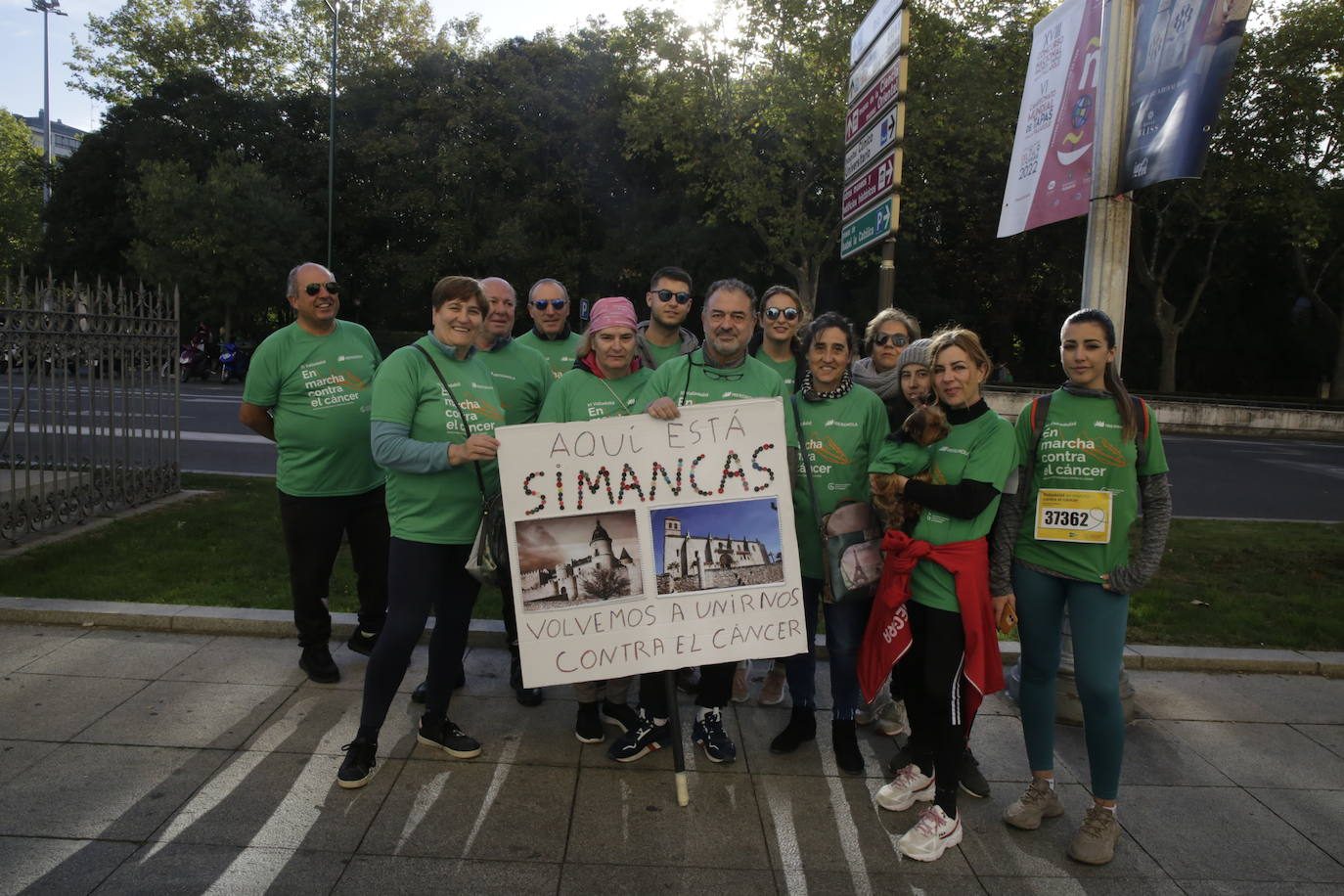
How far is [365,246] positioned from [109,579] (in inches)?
1261

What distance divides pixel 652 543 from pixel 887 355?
1.58 meters

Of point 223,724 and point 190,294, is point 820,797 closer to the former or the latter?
point 223,724

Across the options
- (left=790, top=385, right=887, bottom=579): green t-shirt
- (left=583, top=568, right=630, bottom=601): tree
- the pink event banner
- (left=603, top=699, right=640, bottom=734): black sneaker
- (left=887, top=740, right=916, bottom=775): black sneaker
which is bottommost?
(left=887, top=740, right=916, bottom=775): black sneaker

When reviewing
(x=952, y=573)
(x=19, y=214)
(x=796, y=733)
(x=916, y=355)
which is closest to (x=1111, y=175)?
(x=916, y=355)

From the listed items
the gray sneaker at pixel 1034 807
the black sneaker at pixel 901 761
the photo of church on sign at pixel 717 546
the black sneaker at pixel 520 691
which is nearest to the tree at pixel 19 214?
the black sneaker at pixel 520 691

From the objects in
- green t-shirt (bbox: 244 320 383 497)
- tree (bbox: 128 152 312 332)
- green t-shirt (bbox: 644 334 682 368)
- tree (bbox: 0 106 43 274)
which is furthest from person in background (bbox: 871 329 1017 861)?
tree (bbox: 0 106 43 274)

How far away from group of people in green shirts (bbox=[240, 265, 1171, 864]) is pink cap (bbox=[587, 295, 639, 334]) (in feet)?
0.04

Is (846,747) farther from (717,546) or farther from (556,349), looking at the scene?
(556,349)

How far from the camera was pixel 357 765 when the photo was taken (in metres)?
3.53

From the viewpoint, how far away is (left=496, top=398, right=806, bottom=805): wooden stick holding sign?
3430mm

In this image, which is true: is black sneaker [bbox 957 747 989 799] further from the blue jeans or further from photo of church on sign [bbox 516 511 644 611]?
photo of church on sign [bbox 516 511 644 611]

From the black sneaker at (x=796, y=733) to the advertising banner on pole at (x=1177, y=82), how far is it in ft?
9.95

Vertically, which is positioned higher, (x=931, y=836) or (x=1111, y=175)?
(x=1111, y=175)

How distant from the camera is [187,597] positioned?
557 cm
